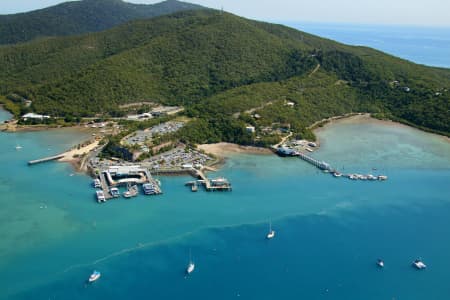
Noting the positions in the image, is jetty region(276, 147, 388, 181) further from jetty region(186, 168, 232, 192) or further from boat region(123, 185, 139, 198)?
boat region(123, 185, 139, 198)

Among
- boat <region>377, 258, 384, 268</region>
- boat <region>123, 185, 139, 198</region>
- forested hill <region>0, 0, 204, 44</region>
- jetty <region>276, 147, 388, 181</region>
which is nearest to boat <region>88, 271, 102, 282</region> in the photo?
boat <region>123, 185, 139, 198</region>

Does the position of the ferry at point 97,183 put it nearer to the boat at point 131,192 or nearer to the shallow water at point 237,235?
the shallow water at point 237,235

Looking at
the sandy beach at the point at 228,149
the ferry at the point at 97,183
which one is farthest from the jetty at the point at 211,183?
the sandy beach at the point at 228,149

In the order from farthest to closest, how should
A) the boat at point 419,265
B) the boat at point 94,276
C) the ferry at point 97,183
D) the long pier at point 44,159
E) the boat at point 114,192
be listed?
the long pier at point 44,159, the ferry at point 97,183, the boat at point 114,192, the boat at point 419,265, the boat at point 94,276

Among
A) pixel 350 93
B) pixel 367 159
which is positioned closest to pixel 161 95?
pixel 350 93

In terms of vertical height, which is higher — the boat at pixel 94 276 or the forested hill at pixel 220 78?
the forested hill at pixel 220 78

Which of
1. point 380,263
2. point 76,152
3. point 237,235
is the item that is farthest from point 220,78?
point 380,263
